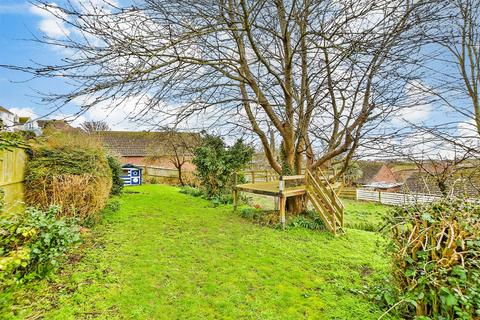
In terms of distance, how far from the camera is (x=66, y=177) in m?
4.86

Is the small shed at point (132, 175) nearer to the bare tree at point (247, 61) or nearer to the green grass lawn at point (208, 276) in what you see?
the green grass lawn at point (208, 276)

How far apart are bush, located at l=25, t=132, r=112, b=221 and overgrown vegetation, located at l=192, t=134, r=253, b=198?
4349 millimetres

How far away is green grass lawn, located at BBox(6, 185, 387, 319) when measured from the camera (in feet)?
8.67

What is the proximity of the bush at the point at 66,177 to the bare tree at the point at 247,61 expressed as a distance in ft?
6.68

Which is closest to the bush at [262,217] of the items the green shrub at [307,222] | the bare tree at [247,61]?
the green shrub at [307,222]

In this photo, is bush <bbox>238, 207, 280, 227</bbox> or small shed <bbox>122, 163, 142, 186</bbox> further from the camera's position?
small shed <bbox>122, 163, 142, 186</bbox>

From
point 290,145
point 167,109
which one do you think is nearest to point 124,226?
point 167,109

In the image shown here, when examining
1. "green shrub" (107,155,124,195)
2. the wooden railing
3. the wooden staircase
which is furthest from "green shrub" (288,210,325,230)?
"green shrub" (107,155,124,195)

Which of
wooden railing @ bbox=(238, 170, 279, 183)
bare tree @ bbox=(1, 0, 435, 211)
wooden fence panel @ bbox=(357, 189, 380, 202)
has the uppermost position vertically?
bare tree @ bbox=(1, 0, 435, 211)

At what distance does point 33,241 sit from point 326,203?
18.8 ft

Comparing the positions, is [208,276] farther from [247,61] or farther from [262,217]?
[247,61]

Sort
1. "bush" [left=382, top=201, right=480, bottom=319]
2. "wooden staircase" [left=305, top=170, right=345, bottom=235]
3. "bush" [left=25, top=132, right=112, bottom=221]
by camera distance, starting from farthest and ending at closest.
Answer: "wooden staircase" [left=305, top=170, right=345, bottom=235] → "bush" [left=25, top=132, right=112, bottom=221] → "bush" [left=382, top=201, right=480, bottom=319]

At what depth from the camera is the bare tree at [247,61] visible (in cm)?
309

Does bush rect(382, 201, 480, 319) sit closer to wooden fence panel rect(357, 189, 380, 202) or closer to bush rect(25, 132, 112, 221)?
bush rect(25, 132, 112, 221)
